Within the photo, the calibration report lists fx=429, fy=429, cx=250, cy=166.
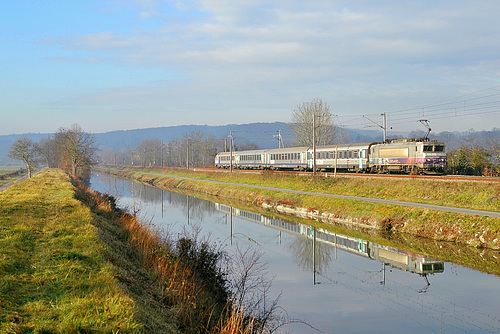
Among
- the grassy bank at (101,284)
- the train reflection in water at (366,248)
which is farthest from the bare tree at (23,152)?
the grassy bank at (101,284)

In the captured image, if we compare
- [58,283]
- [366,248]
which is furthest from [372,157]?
[58,283]

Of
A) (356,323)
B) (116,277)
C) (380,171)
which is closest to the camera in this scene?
(116,277)

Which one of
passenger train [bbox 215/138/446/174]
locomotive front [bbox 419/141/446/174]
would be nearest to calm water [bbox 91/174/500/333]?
locomotive front [bbox 419/141/446/174]

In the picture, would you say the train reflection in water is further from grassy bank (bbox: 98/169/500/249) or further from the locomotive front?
the locomotive front

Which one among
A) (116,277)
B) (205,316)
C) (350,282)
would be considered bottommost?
(350,282)

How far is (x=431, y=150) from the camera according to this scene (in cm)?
4172

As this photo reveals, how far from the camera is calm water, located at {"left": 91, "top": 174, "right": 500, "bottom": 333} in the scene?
1394 centimetres

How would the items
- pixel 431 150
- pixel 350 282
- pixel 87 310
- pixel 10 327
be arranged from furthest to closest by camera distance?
pixel 431 150 → pixel 350 282 → pixel 87 310 → pixel 10 327

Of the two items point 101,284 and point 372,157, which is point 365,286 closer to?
point 101,284

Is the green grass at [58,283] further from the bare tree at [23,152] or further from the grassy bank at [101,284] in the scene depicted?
the bare tree at [23,152]

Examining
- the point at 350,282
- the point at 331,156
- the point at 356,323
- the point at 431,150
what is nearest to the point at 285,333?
the point at 356,323

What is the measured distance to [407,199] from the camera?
3422cm

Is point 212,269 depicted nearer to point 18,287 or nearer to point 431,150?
point 18,287

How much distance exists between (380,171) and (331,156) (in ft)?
30.7
